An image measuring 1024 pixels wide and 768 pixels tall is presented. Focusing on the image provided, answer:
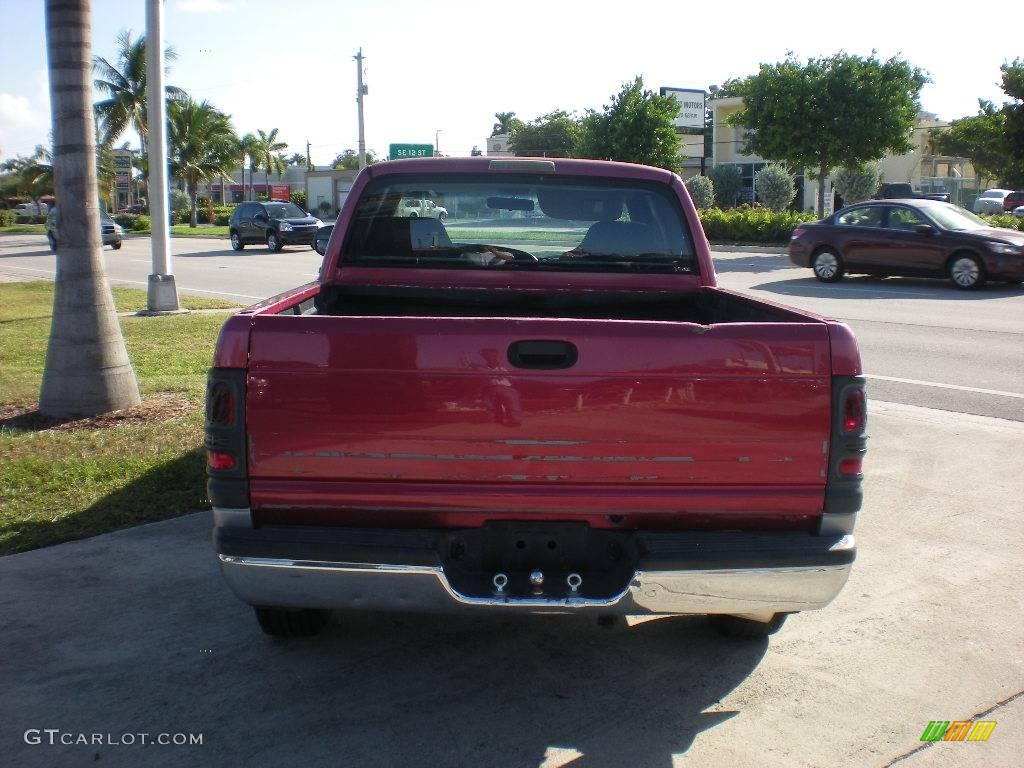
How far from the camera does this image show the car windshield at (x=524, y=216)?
5.14 meters

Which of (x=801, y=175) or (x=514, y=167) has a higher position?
(x=801, y=175)

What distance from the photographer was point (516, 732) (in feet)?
11.8

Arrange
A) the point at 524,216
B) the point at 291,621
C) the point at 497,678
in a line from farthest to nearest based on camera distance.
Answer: the point at 524,216, the point at 291,621, the point at 497,678

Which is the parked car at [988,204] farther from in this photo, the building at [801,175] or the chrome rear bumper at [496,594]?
the chrome rear bumper at [496,594]

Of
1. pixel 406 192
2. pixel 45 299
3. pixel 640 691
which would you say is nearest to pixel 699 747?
pixel 640 691

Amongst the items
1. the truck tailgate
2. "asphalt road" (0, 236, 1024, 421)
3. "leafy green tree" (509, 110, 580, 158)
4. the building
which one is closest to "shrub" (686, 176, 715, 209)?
"asphalt road" (0, 236, 1024, 421)

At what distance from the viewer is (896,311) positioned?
1473cm

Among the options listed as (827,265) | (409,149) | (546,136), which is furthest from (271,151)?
(827,265)

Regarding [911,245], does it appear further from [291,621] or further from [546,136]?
[546,136]

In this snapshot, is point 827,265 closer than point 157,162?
No

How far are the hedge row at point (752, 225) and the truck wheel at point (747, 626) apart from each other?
25.7 metres

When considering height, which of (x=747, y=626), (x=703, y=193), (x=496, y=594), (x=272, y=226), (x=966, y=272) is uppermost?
(x=703, y=193)

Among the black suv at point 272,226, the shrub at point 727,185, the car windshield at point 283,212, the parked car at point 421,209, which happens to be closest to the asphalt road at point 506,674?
the parked car at point 421,209

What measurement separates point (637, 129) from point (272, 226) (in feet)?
42.1
